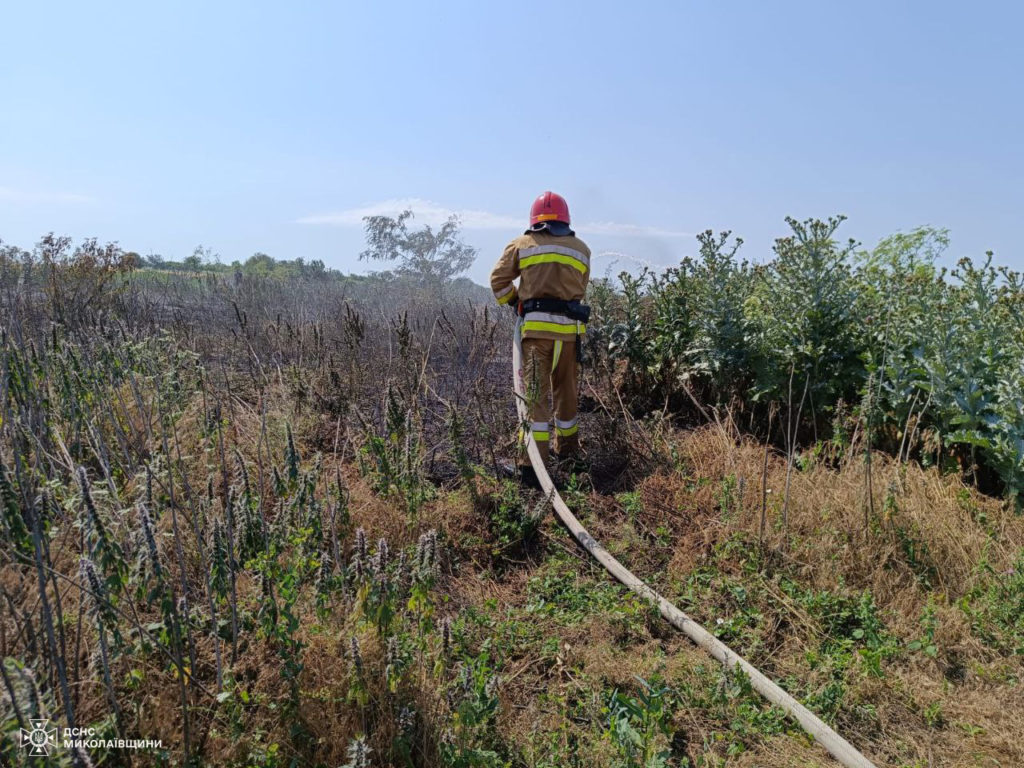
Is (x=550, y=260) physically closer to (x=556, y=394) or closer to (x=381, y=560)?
(x=556, y=394)

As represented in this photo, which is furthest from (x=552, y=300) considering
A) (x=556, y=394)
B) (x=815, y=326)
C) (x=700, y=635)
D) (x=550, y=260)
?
(x=700, y=635)

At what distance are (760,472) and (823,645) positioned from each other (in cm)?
168

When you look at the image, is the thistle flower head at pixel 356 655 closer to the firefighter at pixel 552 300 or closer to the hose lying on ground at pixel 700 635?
the hose lying on ground at pixel 700 635

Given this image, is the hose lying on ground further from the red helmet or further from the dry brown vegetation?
the red helmet

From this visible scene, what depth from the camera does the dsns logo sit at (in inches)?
55.2

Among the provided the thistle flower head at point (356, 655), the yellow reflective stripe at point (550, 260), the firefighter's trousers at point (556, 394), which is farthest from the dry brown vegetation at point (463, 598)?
the yellow reflective stripe at point (550, 260)

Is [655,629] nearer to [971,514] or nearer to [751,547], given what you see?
[751,547]

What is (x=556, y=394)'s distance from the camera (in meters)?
5.32

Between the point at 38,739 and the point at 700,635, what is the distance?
2.72 meters

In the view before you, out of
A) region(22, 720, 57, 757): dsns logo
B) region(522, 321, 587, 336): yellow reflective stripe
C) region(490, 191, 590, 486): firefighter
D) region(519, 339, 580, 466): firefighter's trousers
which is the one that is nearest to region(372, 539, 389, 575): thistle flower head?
region(22, 720, 57, 757): dsns logo

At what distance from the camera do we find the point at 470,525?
13.6 feet

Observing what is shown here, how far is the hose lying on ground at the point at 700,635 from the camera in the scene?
2.38 metres

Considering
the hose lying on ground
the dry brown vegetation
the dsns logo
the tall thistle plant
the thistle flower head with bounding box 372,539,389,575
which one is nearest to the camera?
the dsns logo

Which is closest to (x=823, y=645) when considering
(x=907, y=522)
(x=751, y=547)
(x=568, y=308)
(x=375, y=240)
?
(x=751, y=547)
